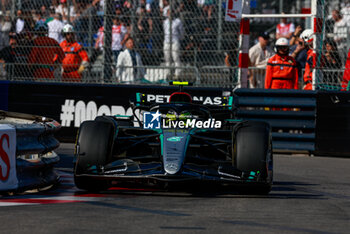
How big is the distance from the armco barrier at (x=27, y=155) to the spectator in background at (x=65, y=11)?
5576 millimetres

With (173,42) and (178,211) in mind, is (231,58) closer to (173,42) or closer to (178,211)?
(173,42)

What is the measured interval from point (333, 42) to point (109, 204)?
687 centimetres

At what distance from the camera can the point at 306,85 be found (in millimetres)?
13047

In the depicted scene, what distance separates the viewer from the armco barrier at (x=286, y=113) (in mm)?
12336

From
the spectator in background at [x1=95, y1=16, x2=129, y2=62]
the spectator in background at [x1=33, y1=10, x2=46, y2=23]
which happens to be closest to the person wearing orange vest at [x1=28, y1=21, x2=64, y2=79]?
the spectator in background at [x1=33, y1=10, x2=46, y2=23]

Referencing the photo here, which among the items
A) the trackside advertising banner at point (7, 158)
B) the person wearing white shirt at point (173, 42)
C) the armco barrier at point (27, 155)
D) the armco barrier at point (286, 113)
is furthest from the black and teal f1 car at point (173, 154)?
the person wearing white shirt at point (173, 42)

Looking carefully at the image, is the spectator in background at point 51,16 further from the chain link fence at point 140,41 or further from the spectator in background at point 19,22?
the spectator in background at point 19,22

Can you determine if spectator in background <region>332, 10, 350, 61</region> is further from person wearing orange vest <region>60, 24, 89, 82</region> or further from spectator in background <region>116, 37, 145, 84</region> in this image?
person wearing orange vest <region>60, 24, 89, 82</region>

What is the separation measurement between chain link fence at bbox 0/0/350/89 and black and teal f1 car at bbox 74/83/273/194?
4.31 meters

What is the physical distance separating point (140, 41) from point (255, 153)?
614 centimetres

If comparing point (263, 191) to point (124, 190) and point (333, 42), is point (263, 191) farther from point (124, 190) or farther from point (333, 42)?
point (333, 42)

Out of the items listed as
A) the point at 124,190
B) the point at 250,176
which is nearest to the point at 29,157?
the point at 124,190

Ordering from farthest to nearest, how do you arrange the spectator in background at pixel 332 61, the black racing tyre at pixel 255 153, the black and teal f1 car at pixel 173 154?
the spectator in background at pixel 332 61, the black racing tyre at pixel 255 153, the black and teal f1 car at pixel 173 154

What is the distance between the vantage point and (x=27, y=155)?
706 centimetres
